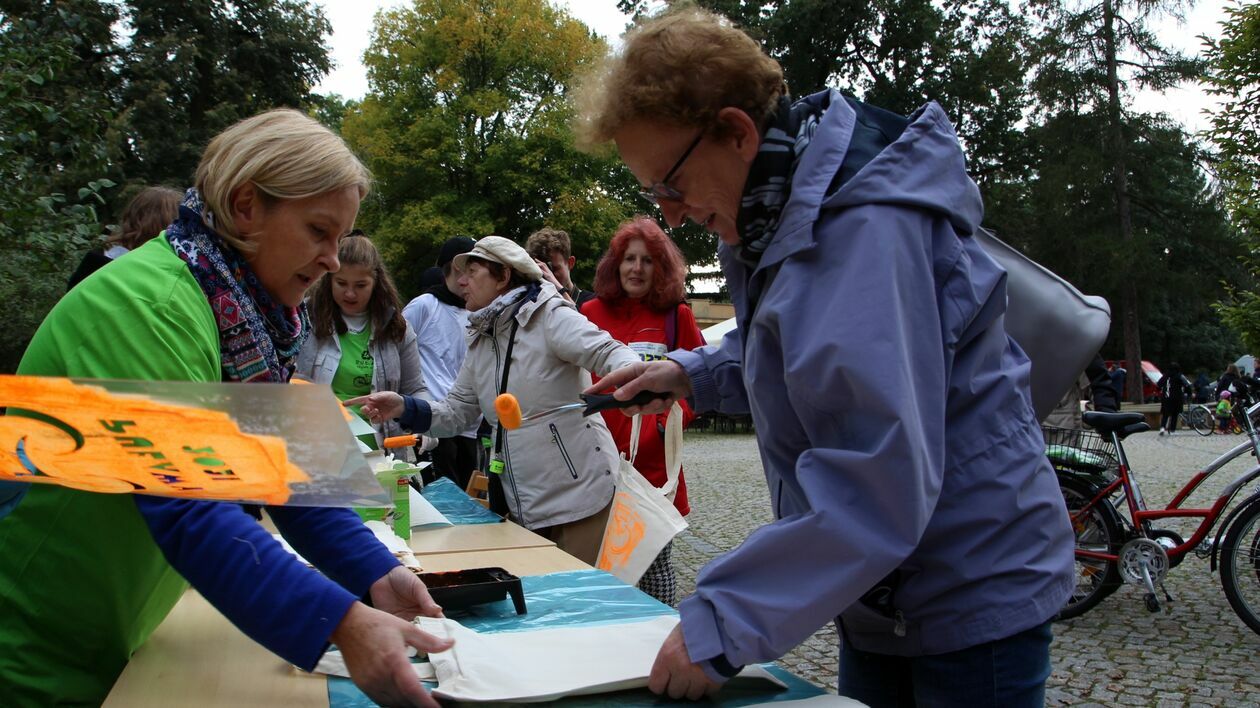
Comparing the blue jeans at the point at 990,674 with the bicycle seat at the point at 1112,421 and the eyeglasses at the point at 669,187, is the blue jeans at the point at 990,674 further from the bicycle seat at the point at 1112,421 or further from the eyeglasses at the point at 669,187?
the bicycle seat at the point at 1112,421

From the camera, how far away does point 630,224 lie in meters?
4.16

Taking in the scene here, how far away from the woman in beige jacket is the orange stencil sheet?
202 centimetres

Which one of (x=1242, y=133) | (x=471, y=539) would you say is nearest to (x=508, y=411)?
(x=471, y=539)

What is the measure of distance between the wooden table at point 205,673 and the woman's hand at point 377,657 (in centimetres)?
23

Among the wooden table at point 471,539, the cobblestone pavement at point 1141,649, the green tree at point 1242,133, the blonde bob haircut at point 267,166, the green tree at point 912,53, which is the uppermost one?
the green tree at point 912,53

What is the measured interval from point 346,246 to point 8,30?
303 cm

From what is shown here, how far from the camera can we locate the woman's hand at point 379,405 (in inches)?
117

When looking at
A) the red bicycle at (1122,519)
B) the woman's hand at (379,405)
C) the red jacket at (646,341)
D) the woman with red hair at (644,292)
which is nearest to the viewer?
the woman's hand at (379,405)

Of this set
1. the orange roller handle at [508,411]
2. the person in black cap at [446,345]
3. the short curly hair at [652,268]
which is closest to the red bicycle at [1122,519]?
the short curly hair at [652,268]

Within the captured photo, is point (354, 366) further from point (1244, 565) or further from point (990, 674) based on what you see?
point (1244, 565)

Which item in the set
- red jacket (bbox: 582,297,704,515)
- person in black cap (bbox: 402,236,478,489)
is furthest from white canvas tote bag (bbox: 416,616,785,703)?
person in black cap (bbox: 402,236,478,489)

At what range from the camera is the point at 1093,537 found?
4562 mm

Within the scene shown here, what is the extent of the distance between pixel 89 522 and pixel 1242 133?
12.3 meters

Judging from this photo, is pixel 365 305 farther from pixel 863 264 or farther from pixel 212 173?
pixel 863 264
